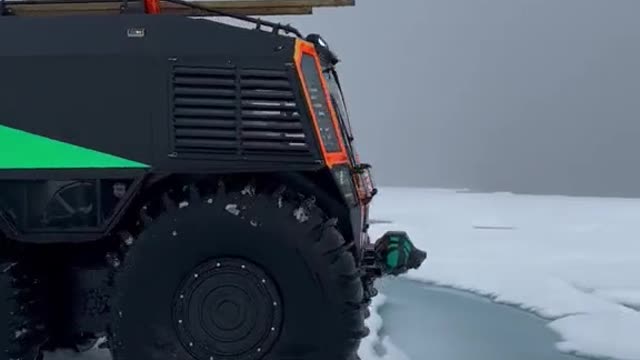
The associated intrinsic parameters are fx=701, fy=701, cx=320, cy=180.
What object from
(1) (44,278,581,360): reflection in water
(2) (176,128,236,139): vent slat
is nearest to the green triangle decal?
Answer: (2) (176,128,236,139): vent slat

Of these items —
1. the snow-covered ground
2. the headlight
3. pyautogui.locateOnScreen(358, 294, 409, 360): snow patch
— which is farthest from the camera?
the snow-covered ground

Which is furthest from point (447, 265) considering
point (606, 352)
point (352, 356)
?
point (352, 356)

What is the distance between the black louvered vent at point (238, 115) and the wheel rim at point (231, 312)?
0.59 metres

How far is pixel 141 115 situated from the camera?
3.66 m

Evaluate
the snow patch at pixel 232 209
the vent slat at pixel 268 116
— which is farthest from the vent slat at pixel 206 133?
the snow patch at pixel 232 209

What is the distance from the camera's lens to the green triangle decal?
12.0ft

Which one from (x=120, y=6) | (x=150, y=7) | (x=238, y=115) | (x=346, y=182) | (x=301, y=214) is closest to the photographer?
(x=301, y=214)

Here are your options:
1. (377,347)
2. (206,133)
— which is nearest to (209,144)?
(206,133)

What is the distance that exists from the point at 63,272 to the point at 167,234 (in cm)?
82

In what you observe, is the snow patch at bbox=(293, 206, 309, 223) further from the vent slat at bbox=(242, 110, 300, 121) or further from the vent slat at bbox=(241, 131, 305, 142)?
the vent slat at bbox=(242, 110, 300, 121)

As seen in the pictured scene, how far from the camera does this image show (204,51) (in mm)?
3643

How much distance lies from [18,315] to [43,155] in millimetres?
840

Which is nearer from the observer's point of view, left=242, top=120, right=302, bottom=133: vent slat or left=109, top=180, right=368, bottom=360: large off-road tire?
left=109, top=180, right=368, bottom=360: large off-road tire

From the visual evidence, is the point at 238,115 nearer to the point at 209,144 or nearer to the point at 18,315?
the point at 209,144
